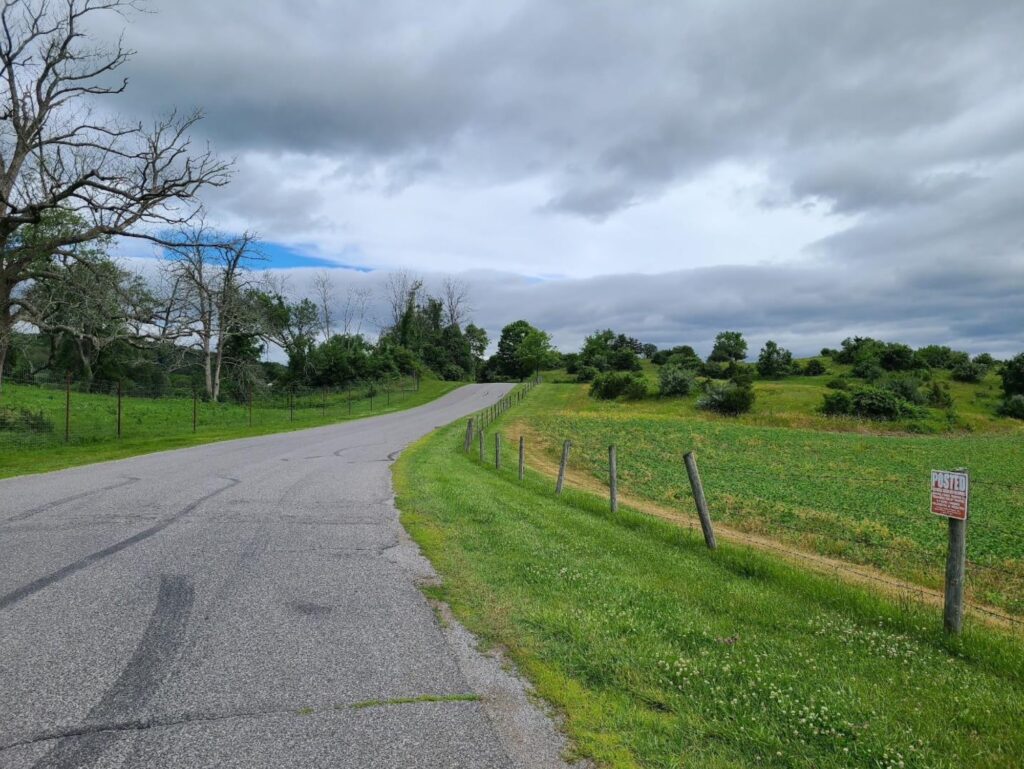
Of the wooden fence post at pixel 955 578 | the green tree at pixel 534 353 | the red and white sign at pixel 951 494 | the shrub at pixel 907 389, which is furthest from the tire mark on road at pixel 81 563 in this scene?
the green tree at pixel 534 353

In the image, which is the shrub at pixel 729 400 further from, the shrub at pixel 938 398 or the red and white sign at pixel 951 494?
the red and white sign at pixel 951 494

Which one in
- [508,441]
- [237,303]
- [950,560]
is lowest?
[508,441]

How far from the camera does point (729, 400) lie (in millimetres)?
50656

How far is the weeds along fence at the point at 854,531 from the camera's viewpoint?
8047 millimetres

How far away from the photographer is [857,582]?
7.61 metres

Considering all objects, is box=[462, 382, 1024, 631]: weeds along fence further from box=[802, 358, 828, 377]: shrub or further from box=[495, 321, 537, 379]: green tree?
box=[495, 321, 537, 379]: green tree

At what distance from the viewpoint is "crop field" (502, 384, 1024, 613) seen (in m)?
9.85

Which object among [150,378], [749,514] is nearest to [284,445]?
[749,514]

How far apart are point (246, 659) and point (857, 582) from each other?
7.13m

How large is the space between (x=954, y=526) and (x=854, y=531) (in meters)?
7.15

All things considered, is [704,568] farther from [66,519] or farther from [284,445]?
[284,445]

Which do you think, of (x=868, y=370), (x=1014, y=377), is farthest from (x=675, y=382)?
(x=1014, y=377)

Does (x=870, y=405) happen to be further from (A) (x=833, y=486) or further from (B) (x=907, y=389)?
(A) (x=833, y=486)

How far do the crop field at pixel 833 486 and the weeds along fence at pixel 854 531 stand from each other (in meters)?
0.03
